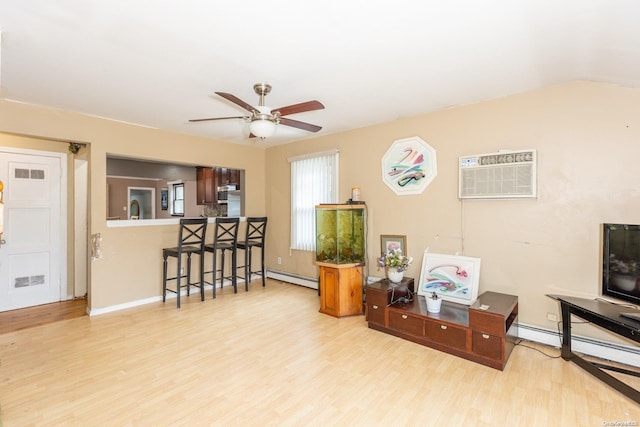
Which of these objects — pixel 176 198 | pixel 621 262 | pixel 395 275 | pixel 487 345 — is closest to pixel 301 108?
pixel 395 275

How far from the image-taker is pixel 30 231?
407cm

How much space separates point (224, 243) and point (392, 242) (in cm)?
258

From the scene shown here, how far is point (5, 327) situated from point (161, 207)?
4820mm

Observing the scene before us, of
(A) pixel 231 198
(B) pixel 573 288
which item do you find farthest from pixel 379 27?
(A) pixel 231 198

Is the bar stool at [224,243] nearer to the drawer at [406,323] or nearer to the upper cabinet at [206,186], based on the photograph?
the upper cabinet at [206,186]

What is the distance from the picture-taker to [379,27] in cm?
190

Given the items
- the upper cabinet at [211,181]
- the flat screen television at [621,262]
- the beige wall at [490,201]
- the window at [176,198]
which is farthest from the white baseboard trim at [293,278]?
the flat screen television at [621,262]

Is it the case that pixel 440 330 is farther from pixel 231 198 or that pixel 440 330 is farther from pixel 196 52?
pixel 231 198

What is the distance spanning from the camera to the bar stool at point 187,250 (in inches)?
160

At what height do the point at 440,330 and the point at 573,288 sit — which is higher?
the point at 573,288

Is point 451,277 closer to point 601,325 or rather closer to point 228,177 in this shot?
point 601,325

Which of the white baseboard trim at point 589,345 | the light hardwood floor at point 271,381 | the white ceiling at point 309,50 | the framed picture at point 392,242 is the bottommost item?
the light hardwood floor at point 271,381

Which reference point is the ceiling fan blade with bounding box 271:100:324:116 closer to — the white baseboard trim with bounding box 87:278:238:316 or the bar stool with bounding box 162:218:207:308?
the bar stool with bounding box 162:218:207:308

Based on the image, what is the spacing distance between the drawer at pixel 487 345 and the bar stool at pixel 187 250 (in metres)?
3.44
